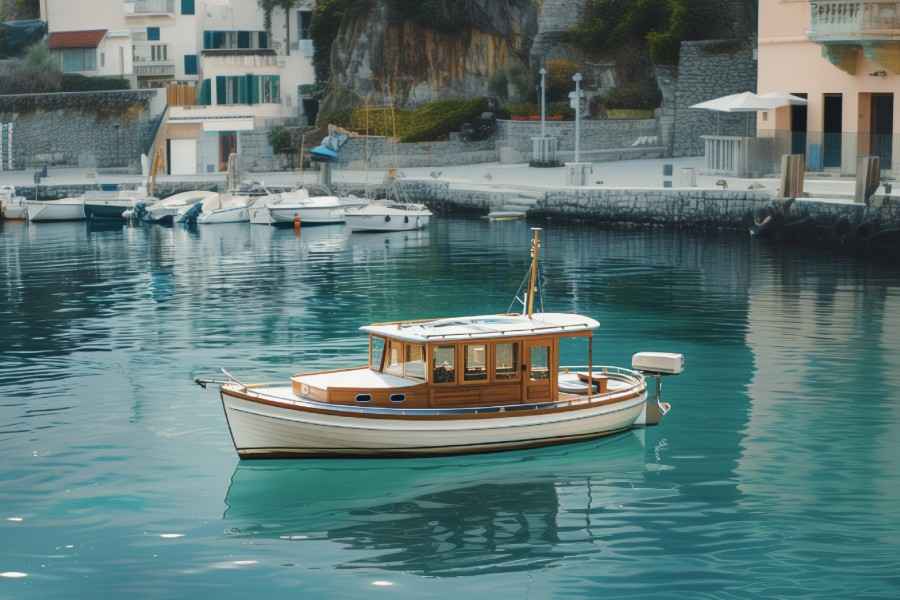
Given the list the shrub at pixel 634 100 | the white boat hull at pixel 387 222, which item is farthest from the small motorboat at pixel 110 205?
the shrub at pixel 634 100

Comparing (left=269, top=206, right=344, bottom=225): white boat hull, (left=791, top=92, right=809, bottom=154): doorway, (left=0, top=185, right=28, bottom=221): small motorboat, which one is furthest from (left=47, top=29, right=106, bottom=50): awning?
(left=791, top=92, right=809, bottom=154): doorway

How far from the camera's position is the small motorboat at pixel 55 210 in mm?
61062

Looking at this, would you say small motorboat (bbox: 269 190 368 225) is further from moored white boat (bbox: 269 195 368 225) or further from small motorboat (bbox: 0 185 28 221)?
small motorboat (bbox: 0 185 28 221)

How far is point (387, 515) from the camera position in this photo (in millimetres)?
19969

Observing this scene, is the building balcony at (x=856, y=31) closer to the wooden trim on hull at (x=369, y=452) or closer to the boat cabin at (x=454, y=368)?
the boat cabin at (x=454, y=368)

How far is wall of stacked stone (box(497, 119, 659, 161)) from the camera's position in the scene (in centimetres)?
6450

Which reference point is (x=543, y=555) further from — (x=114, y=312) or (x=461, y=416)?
(x=114, y=312)

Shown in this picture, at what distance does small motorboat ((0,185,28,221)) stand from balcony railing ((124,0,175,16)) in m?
17.6

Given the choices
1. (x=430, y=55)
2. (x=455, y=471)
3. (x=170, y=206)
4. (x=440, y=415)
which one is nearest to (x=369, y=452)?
(x=440, y=415)

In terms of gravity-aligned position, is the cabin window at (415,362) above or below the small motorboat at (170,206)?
below

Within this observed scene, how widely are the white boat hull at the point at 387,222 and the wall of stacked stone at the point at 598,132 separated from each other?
11.5 metres

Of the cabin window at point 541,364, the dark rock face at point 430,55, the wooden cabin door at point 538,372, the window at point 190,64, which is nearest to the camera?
the wooden cabin door at point 538,372

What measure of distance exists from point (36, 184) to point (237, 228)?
11.9m

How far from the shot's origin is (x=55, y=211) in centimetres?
6097
